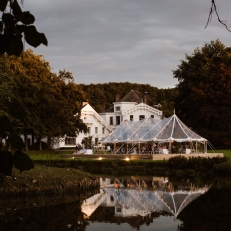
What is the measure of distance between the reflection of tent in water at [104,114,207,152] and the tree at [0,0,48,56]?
39.2m

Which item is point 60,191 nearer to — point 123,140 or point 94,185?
Answer: point 94,185

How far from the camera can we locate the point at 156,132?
43406 mm

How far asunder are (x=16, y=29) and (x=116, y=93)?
4274 inches

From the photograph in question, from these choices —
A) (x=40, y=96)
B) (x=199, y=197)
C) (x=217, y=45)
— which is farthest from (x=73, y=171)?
(x=217, y=45)

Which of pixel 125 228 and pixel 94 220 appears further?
pixel 94 220

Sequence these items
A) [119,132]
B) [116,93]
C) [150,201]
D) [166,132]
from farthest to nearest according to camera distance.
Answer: [116,93]
[119,132]
[166,132]
[150,201]

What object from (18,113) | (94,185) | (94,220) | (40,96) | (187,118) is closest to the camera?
(18,113)

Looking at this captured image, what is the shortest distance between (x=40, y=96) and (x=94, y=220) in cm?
3735

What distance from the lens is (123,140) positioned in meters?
46.2

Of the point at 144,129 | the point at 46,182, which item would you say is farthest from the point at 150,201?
the point at 144,129

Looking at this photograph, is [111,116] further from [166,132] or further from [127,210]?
[127,210]

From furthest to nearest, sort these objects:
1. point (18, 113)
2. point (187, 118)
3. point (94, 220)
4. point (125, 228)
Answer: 1. point (187, 118)
2. point (94, 220)
3. point (125, 228)
4. point (18, 113)

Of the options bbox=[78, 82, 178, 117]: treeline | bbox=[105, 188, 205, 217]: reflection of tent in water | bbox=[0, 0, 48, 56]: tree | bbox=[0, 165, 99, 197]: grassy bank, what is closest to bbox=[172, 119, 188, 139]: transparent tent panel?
bbox=[105, 188, 205, 217]: reflection of tent in water

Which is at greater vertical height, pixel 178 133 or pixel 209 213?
pixel 178 133
